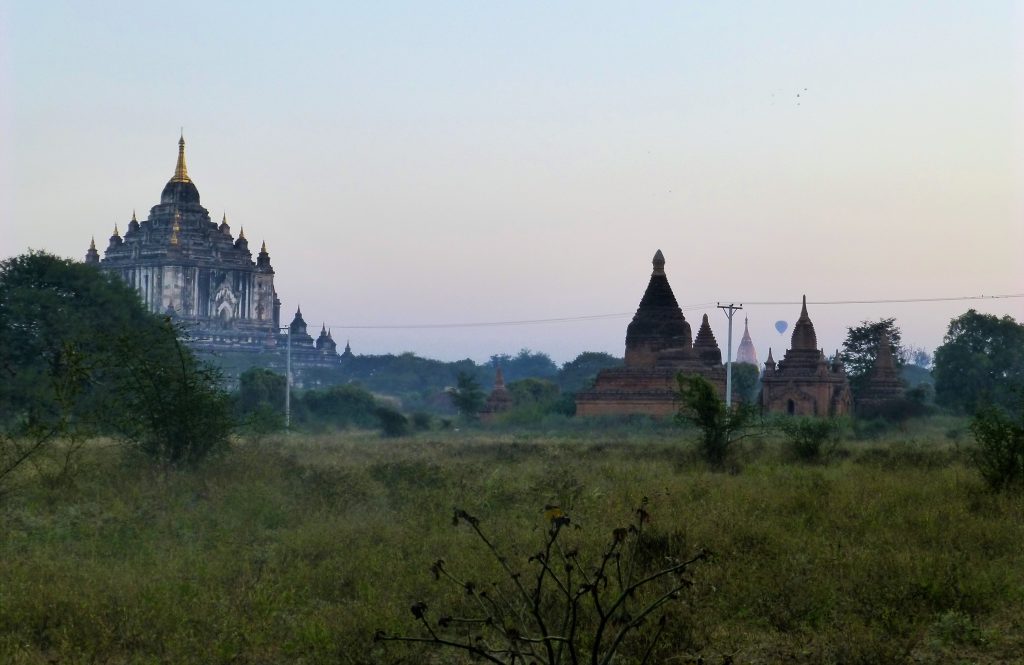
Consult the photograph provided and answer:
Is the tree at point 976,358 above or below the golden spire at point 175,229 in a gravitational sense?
below

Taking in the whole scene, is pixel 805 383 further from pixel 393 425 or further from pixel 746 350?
pixel 746 350

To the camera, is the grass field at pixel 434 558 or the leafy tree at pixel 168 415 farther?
the leafy tree at pixel 168 415

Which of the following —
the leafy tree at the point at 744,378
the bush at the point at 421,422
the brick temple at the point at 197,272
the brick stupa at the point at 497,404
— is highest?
the brick temple at the point at 197,272

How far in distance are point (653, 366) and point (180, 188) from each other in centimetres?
6384

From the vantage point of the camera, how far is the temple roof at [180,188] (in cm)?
9306

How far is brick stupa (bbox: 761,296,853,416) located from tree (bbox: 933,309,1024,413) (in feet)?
23.9

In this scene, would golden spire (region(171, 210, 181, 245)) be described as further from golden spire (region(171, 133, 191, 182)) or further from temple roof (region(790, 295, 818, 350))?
temple roof (region(790, 295, 818, 350))

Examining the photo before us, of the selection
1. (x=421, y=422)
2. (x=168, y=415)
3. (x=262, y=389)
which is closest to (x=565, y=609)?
(x=168, y=415)

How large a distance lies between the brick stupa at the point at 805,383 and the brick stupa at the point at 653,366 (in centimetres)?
267

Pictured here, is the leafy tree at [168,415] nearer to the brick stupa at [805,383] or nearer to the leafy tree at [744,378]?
the brick stupa at [805,383]

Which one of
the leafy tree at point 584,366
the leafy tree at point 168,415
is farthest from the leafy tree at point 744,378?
the leafy tree at point 168,415

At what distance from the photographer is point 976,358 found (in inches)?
1906

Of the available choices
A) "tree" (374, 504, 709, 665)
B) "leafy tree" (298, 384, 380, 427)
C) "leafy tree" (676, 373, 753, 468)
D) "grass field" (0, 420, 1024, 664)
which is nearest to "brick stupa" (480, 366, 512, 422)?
"leafy tree" (298, 384, 380, 427)

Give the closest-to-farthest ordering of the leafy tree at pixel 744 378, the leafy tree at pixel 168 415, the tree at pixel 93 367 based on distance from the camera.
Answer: the tree at pixel 93 367 < the leafy tree at pixel 168 415 < the leafy tree at pixel 744 378
